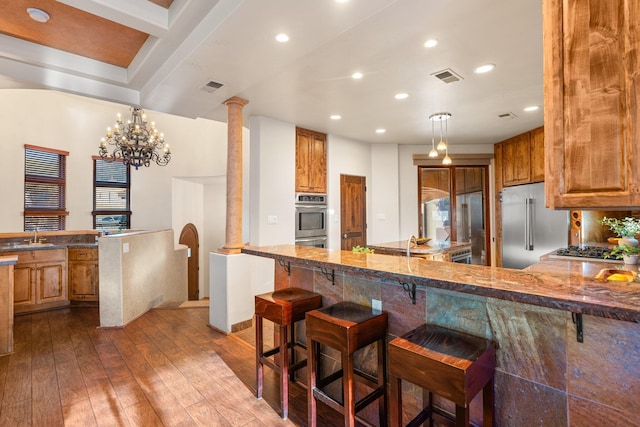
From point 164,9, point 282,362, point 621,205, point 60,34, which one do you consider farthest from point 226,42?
point 621,205

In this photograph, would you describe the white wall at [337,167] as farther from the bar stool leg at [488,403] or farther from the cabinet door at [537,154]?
the bar stool leg at [488,403]

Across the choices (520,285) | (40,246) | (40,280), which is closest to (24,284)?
(40,280)

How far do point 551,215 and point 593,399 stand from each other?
3939 millimetres

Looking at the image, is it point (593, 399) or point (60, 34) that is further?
point (60, 34)

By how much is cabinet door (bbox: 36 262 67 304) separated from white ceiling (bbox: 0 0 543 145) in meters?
2.42

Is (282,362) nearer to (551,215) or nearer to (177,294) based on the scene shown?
(551,215)

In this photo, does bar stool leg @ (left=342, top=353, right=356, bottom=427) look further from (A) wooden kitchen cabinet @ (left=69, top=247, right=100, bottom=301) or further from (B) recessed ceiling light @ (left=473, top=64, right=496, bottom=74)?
(A) wooden kitchen cabinet @ (left=69, top=247, right=100, bottom=301)

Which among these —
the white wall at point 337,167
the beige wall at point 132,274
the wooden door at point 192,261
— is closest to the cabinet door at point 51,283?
the beige wall at point 132,274

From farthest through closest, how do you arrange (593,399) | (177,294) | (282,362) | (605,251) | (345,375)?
(177,294)
(605,251)
(282,362)
(345,375)
(593,399)

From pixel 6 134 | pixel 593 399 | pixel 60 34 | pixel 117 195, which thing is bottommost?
pixel 593 399

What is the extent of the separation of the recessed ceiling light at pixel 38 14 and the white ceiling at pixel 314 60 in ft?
1.80

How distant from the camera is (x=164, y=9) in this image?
243cm

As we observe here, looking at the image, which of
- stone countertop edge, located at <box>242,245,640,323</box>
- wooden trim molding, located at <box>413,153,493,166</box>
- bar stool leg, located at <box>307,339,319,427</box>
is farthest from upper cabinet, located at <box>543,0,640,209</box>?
wooden trim molding, located at <box>413,153,493,166</box>

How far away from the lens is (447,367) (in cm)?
117
